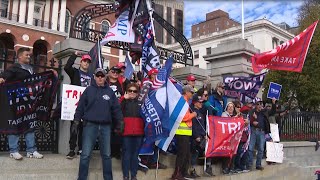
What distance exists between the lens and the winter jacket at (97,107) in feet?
19.0

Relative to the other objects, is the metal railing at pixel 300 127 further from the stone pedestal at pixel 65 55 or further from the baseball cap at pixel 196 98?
the stone pedestal at pixel 65 55

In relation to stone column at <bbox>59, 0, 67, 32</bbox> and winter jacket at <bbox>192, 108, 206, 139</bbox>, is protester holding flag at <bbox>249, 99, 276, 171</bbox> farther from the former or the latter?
stone column at <bbox>59, 0, 67, 32</bbox>

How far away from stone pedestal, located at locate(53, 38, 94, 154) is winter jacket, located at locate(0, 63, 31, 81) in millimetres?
1332

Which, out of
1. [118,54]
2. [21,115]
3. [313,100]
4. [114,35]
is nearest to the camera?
[21,115]

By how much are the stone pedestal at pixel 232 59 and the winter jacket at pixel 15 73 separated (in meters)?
7.11

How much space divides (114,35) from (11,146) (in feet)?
12.4

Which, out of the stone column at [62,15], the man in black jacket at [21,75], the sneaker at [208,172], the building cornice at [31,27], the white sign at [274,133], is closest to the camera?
the man in black jacket at [21,75]

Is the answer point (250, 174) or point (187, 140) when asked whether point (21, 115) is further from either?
point (250, 174)

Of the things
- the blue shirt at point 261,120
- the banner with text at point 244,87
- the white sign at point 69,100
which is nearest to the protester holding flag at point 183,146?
the white sign at point 69,100

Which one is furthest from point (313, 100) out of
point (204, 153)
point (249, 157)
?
point (204, 153)

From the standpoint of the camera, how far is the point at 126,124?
639 cm

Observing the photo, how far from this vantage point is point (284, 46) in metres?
10.6

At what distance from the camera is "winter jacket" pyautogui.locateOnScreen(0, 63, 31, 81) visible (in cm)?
629

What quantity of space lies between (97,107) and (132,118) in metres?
0.87
